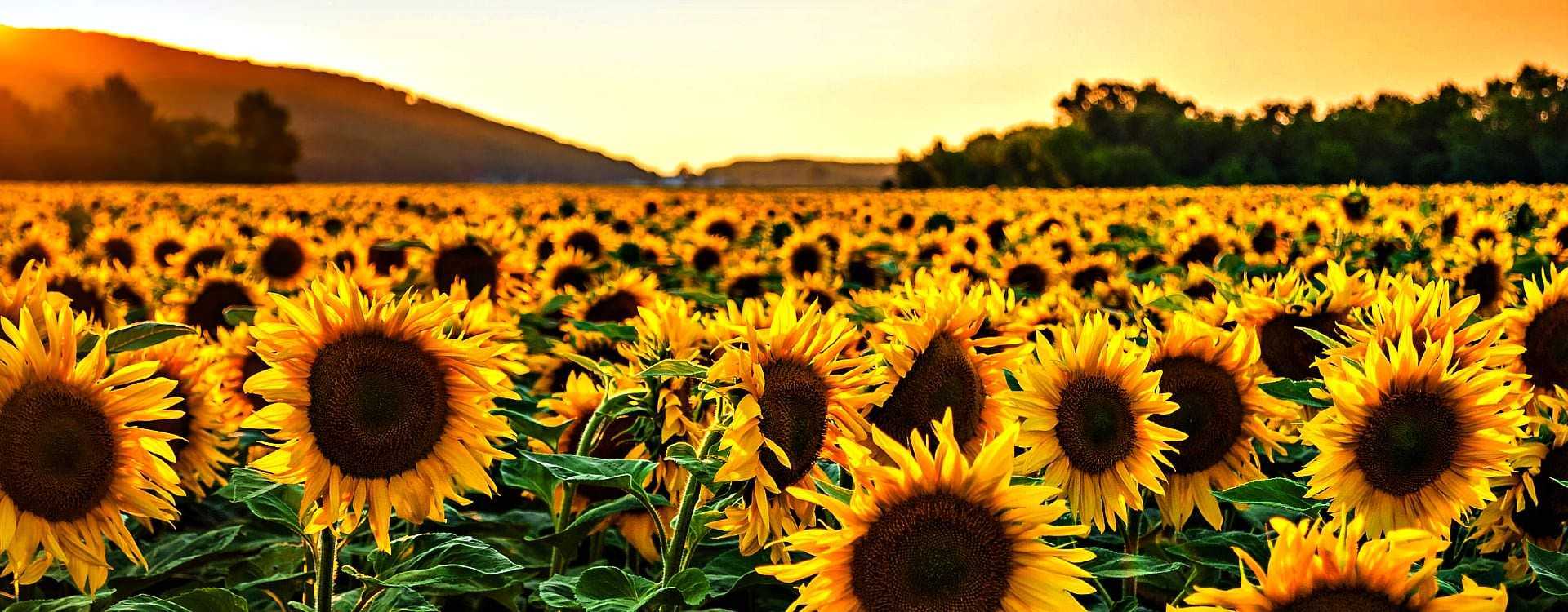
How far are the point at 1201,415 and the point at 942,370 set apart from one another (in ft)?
2.56

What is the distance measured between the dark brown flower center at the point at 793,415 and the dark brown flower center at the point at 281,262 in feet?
19.8

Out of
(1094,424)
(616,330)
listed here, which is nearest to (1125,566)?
(1094,424)

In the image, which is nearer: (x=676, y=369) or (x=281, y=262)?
(x=676, y=369)

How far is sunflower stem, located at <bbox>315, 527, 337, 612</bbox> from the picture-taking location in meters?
2.55

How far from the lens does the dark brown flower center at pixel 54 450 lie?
237 cm

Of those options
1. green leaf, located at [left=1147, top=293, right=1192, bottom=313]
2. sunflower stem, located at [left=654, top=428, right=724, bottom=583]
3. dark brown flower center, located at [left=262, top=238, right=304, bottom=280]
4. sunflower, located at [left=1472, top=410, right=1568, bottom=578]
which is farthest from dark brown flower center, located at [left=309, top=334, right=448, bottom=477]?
dark brown flower center, located at [left=262, top=238, right=304, bottom=280]

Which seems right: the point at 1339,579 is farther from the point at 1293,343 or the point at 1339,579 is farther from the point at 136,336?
the point at 136,336

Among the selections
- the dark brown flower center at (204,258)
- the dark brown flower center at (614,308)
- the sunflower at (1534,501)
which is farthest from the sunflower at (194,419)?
the dark brown flower center at (204,258)

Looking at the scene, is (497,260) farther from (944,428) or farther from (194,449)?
(944,428)

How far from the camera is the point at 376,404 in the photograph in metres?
2.49

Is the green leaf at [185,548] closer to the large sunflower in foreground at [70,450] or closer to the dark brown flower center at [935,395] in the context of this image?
the large sunflower in foreground at [70,450]

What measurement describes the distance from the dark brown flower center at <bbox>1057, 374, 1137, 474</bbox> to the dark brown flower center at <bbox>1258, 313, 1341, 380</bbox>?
3.77 ft

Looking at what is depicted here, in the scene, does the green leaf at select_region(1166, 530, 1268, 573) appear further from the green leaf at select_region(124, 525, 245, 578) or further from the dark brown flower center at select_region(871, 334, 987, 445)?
the green leaf at select_region(124, 525, 245, 578)

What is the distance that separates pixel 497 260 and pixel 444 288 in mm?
307
